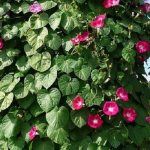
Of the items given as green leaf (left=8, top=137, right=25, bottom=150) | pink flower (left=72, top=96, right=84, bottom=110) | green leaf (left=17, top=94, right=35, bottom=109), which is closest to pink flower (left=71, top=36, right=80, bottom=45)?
pink flower (left=72, top=96, right=84, bottom=110)

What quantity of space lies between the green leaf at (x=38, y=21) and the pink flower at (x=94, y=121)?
64cm

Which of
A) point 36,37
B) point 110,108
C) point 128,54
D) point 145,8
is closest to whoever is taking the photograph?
point 110,108

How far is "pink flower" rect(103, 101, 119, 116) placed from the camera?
2.83 meters

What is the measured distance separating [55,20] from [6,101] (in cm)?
58

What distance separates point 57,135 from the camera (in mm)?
2930

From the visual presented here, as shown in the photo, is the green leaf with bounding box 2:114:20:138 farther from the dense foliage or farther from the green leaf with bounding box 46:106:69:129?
the green leaf with bounding box 46:106:69:129

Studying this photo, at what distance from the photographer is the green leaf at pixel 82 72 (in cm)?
291

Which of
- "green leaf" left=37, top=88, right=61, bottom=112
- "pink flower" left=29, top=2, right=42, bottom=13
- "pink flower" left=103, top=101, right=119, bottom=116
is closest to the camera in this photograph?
"pink flower" left=103, top=101, right=119, bottom=116

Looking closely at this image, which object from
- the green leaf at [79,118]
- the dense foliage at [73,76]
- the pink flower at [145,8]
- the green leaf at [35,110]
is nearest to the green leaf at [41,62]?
the dense foliage at [73,76]

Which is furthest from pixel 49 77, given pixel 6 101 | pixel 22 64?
pixel 6 101

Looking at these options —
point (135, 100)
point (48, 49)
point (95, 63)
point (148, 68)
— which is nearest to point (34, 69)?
point (48, 49)

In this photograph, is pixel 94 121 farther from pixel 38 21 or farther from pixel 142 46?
pixel 38 21

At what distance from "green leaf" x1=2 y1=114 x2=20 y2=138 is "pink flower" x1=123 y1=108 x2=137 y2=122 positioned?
0.67 metres

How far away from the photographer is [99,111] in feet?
9.65
